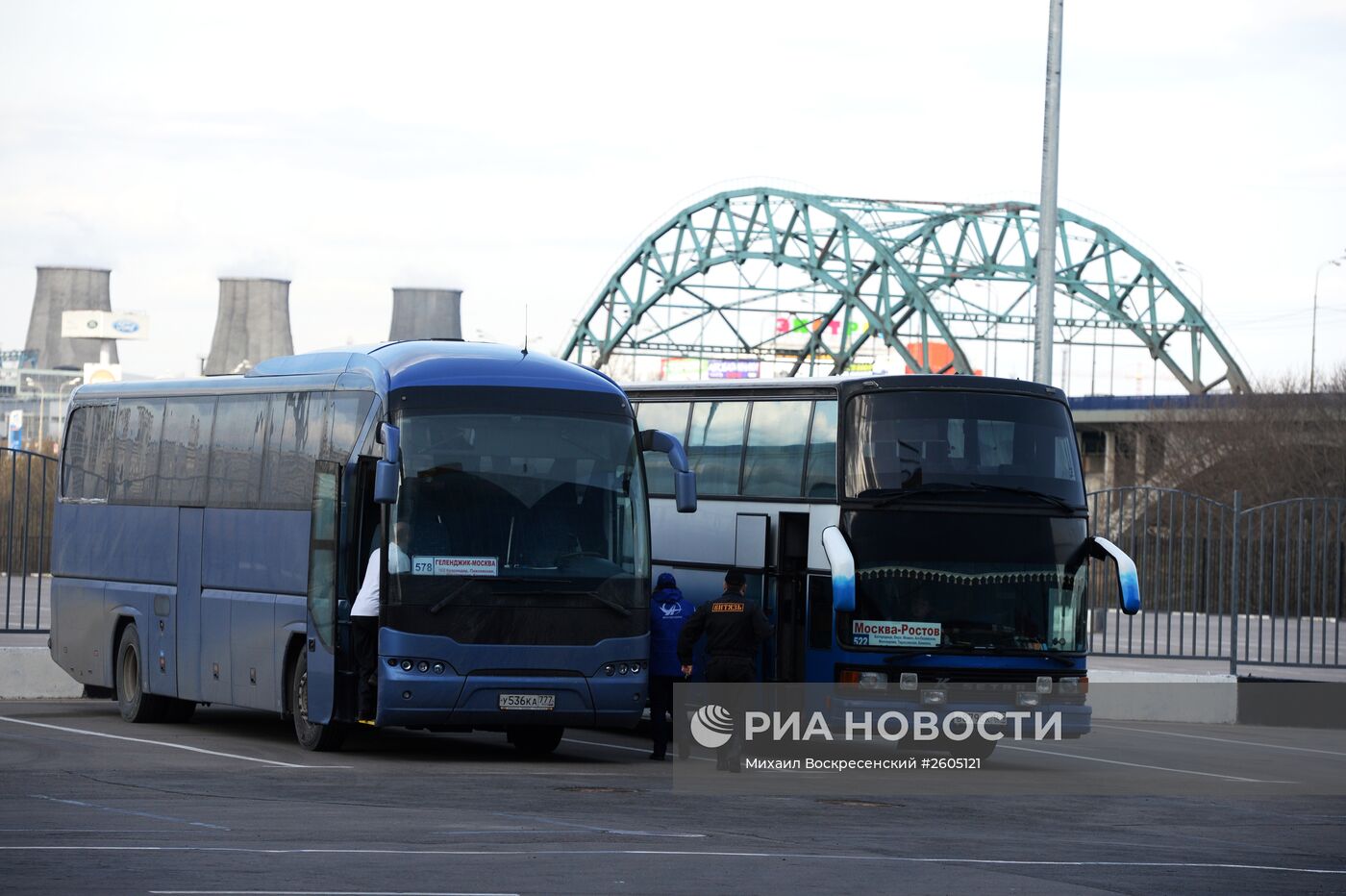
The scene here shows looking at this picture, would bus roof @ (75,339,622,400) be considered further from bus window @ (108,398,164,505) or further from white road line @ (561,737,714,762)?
white road line @ (561,737,714,762)

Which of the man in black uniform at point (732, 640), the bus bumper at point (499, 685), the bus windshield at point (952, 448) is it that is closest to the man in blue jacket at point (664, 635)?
the man in black uniform at point (732, 640)

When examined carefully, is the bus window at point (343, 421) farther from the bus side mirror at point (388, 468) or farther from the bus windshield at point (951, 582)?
the bus windshield at point (951, 582)

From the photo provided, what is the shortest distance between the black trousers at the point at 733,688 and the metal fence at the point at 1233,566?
31.5 ft

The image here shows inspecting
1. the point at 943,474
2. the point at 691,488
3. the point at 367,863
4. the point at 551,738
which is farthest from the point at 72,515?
the point at 367,863

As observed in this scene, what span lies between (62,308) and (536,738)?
568ft

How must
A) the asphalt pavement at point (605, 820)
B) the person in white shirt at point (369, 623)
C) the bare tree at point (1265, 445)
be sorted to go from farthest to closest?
1. the bare tree at point (1265, 445)
2. the person in white shirt at point (369, 623)
3. the asphalt pavement at point (605, 820)

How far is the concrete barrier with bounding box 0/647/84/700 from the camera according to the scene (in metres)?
23.6

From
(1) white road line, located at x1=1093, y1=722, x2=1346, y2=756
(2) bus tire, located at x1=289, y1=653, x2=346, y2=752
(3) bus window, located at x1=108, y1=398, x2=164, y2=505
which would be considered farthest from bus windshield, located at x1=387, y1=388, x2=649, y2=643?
(1) white road line, located at x1=1093, y1=722, x2=1346, y2=756

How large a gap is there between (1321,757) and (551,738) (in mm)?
8201

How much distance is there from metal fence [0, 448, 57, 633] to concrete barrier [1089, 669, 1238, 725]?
12.6 metres

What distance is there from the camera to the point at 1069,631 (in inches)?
742

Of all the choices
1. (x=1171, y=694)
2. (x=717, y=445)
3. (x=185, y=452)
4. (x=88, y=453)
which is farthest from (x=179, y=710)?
(x=1171, y=694)

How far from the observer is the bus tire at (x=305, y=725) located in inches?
699

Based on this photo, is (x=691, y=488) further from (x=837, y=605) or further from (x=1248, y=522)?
(x=1248, y=522)
